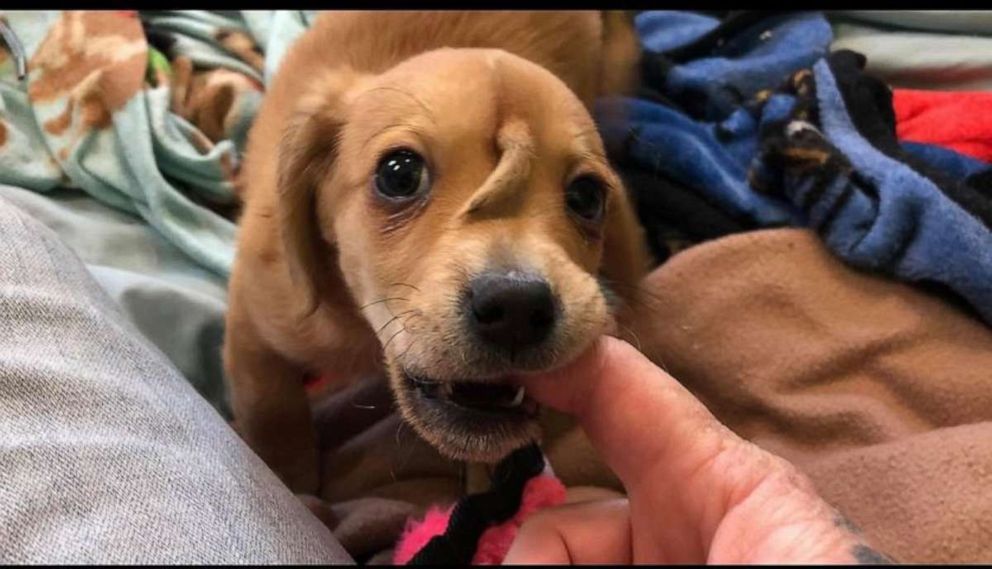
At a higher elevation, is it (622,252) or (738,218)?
(622,252)

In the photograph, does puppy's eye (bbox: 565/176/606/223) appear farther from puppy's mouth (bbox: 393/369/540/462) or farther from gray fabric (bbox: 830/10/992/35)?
gray fabric (bbox: 830/10/992/35)

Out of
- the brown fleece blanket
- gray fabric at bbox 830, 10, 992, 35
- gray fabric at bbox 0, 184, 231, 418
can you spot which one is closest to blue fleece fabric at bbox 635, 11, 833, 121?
gray fabric at bbox 830, 10, 992, 35

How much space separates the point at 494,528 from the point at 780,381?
72cm

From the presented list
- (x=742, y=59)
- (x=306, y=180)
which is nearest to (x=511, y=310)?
(x=306, y=180)

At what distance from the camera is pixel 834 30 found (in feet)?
7.77

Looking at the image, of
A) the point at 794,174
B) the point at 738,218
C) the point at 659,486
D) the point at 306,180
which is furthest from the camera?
the point at 738,218

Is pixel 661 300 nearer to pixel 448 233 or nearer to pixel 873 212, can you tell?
pixel 873 212

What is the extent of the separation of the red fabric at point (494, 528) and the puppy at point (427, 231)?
0.31ft

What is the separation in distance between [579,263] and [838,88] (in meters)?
0.91

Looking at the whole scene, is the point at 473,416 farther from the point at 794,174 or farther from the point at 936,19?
the point at 936,19

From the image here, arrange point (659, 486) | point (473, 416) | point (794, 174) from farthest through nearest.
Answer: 1. point (794, 174)
2. point (473, 416)
3. point (659, 486)

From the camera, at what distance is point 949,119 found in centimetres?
200

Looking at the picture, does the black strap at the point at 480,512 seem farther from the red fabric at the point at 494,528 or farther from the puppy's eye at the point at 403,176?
the puppy's eye at the point at 403,176

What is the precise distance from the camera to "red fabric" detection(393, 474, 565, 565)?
1.16m
